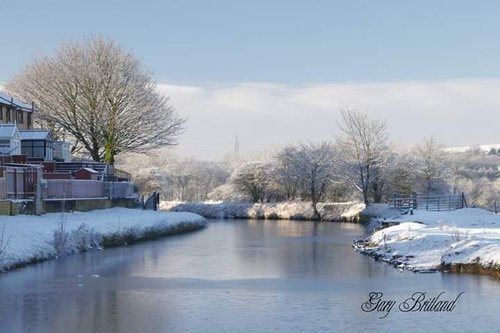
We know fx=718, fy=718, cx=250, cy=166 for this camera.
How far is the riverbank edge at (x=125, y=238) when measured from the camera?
2820 cm

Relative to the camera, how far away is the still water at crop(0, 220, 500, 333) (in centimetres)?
1652

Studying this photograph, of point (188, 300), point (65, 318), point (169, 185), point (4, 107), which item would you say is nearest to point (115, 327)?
point (65, 318)

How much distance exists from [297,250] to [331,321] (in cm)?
1823

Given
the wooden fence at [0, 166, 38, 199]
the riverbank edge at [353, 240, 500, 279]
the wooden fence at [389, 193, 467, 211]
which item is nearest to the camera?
the riverbank edge at [353, 240, 500, 279]

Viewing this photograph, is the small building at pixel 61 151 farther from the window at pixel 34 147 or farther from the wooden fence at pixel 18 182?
the wooden fence at pixel 18 182

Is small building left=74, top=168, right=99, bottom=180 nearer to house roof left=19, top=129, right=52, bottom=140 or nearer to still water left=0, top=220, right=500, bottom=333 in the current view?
house roof left=19, top=129, right=52, bottom=140

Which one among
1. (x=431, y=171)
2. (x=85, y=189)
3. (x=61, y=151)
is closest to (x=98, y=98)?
(x=61, y=151)

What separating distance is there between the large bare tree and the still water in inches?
1158

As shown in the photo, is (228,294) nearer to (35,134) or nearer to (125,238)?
(125,238)

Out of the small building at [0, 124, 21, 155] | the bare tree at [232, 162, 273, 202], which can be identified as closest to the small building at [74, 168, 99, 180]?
the small building at [0, 124, 21, 155]

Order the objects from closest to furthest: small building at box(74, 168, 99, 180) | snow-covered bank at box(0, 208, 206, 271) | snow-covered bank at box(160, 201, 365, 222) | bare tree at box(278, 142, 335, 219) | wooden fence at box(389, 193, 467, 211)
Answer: snow-covered bank at box(0, 208, 206, 271) < small building at box(74, 168, 99, 180) < wooden fence at box(389, 193, 467, 211) < snow-covered bank at box(160, 201, 365, 222) < bare tree at box(278, 142, 335, 219)

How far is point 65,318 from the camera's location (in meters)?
17.3

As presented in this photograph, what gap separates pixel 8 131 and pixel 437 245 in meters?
34.8

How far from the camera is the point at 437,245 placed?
28562 millimetres
